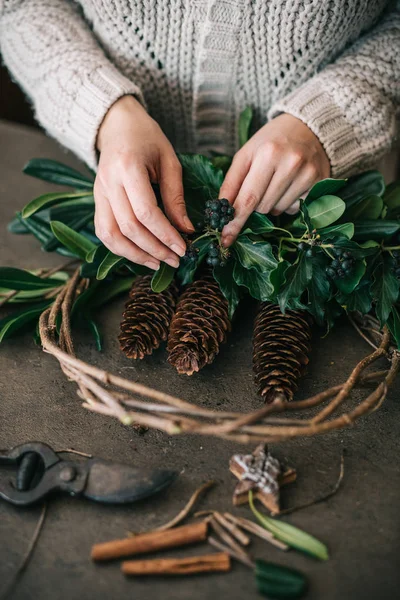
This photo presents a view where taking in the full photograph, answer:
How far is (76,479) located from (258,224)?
1.29 feet

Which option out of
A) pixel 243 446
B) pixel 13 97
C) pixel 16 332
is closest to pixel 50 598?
pixel 243 446

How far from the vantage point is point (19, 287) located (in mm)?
796

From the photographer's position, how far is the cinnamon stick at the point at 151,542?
52 cm

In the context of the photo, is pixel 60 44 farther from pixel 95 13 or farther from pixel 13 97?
pixel 13 97

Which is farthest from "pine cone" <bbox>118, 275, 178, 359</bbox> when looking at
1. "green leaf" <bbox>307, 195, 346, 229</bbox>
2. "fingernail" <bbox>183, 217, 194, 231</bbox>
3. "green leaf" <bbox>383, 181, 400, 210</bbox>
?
"green leaf" <bbox>383, 181, 400, 210</bbox>

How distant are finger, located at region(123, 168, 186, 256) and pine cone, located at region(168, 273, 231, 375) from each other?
77 mm

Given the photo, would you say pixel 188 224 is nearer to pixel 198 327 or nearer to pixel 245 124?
pixel 198 327

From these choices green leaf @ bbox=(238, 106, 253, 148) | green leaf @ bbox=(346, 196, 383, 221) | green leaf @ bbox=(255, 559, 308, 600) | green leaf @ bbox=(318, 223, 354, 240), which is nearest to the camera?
green leaf @ bbox=(255, 559, 308, 600)

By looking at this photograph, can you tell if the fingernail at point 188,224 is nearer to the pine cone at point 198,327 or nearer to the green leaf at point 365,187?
the pine cone at point 198,327

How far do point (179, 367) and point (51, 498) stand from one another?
8.4 inches

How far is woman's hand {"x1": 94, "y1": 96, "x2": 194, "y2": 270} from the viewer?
686 millimetres

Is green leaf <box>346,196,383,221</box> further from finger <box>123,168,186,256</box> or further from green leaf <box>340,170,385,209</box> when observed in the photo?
finger <box>123,168,186,256</box>

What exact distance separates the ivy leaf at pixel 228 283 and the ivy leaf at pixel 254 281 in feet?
0.06

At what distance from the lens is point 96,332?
30.3 inches
